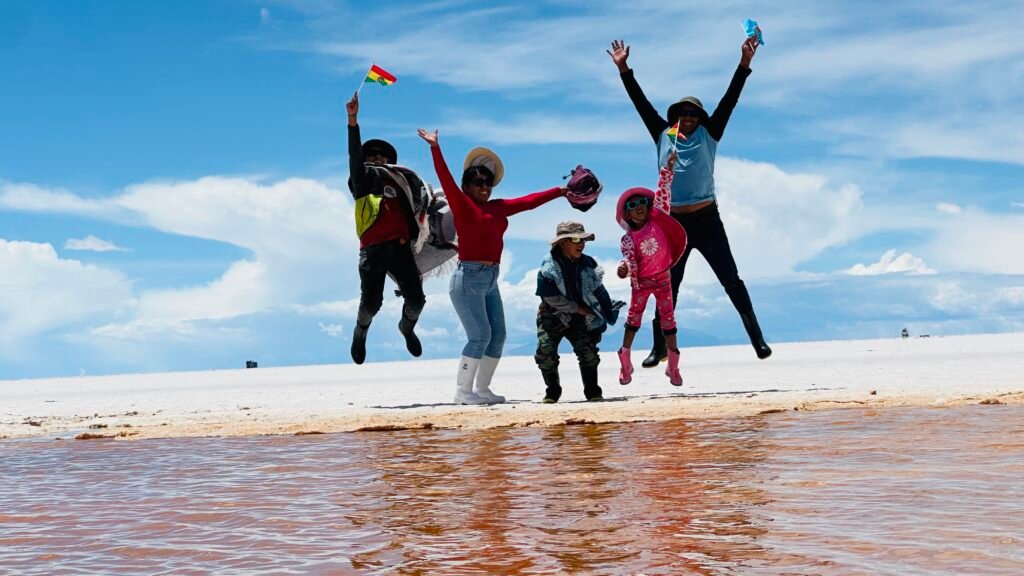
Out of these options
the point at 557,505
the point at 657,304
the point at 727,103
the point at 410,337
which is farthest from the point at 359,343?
the point at 557,505

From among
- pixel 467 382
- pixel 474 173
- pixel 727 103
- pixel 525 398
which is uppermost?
pixel 727 103

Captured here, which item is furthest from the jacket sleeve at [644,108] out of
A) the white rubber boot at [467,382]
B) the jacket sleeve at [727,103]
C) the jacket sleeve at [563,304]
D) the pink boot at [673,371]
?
the white rubber boot at [467,382]

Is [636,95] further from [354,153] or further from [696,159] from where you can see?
[354,153]

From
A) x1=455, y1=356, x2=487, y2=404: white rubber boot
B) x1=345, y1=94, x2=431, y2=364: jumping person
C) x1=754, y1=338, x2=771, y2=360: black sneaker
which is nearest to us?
x1=455, y1=356, x2=487, y2=404: white rubber boot

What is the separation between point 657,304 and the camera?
8.41 meters

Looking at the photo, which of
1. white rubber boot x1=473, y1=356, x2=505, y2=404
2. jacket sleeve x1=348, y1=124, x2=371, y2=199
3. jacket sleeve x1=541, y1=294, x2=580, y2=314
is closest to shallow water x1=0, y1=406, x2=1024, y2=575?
jacket sleeve x1=541, y1=294, x2=580, y2=314

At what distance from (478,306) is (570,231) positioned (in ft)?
2.86

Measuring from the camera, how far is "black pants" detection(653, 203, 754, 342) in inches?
351

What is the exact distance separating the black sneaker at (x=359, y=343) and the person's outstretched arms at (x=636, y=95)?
313 cm

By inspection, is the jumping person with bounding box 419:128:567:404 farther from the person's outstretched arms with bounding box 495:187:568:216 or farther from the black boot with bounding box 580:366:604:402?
the black boot with bounding box 580:366:604:402

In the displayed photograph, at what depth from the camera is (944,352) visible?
1291cm

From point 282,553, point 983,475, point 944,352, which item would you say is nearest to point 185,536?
point 282,553

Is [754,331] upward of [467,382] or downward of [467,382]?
upward

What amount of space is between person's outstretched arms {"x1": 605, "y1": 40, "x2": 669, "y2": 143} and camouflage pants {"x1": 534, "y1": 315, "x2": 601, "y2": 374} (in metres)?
2.35
